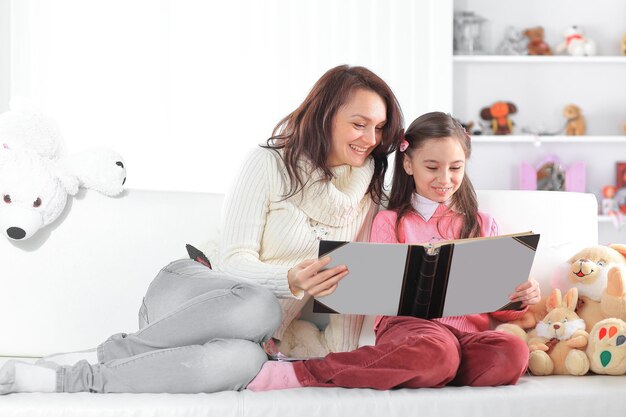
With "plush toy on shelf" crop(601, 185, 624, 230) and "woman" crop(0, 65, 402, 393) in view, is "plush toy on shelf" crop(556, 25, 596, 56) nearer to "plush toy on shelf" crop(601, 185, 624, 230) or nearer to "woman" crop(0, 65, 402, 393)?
"plush toy on shelf" crop(601, 185, 624, 230)

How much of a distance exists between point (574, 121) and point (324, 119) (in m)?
2.63

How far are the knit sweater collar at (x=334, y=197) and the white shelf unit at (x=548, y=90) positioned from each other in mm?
2415

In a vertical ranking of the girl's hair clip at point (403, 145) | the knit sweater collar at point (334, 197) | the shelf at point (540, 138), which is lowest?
the knit sweater collar at point (334, 197)

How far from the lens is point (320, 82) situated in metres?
1.99

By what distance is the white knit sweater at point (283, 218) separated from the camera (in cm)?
189

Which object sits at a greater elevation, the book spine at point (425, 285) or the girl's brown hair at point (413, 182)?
the girl's brown hair at point (413, 182)

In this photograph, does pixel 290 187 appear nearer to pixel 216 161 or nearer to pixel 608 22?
pixel 216 161

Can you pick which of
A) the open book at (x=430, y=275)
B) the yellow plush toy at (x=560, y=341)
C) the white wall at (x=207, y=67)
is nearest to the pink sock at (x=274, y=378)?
the open book at (x=430, y=275)

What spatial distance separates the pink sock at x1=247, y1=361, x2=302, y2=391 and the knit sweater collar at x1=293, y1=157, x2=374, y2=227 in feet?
1.35

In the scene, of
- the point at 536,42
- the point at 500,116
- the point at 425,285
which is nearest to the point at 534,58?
the point at 536,42

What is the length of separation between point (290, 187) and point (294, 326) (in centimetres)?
32

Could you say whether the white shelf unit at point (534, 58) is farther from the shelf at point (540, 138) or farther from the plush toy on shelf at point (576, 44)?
the shelf at point (540, 138)

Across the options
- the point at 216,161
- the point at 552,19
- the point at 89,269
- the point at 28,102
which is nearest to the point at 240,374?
the point at 89,269

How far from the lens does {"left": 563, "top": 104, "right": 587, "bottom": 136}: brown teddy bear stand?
422 cm
